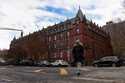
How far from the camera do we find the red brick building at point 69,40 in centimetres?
8379

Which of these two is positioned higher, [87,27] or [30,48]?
[87,27]

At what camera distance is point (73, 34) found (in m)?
86.4

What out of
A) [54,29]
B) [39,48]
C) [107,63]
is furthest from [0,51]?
[107,63]

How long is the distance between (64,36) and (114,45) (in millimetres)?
18060

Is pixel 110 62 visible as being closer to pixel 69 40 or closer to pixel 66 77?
pixel 66 77

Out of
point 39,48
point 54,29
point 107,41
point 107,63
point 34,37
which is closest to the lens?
point 107,63

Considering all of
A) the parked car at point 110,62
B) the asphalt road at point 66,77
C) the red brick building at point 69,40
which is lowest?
the asphalt road at point 66,77

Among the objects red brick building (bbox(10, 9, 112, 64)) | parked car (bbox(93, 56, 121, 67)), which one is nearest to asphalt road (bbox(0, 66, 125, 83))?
parked car (bbox(93, 56, 121, 67))

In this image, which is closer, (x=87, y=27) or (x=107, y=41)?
(x=87, y=27)

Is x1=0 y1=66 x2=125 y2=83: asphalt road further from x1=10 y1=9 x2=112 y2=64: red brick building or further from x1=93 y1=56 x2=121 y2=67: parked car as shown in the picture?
x1=10 y1=9 x2=112 y2=64: red brick building

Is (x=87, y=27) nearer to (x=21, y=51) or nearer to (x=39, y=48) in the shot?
(x=39, y=48)

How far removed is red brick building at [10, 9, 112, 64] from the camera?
83787mm

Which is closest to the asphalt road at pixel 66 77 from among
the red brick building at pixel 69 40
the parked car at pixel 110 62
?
the parked car at pixel 110 62

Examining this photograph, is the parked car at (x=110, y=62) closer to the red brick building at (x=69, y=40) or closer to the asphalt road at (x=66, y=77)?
the asphalt road at (x=66, y=77)
